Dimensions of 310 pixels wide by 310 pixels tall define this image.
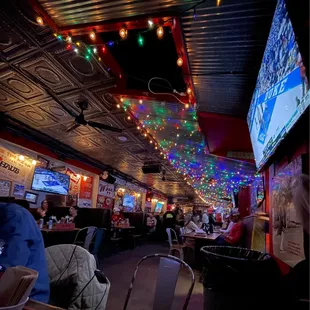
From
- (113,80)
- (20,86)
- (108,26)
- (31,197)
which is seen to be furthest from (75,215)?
(108,26)

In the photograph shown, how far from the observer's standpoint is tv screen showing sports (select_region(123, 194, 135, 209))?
15352mm

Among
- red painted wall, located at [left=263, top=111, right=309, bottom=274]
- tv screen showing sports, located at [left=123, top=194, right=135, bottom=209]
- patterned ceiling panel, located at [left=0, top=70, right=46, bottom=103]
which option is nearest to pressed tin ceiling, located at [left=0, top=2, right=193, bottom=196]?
patterned ceiling panel, located at [left=0, top=70, right=46, bottom=103]

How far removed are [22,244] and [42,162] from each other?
26.6 feet

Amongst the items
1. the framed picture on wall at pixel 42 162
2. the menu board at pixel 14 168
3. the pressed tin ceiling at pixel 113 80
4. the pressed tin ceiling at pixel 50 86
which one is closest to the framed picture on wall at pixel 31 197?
the menu board at pixel 14 168

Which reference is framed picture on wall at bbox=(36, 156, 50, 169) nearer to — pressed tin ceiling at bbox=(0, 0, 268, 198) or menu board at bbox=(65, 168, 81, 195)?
menu board at bbox=(65, 168, 81, 195)

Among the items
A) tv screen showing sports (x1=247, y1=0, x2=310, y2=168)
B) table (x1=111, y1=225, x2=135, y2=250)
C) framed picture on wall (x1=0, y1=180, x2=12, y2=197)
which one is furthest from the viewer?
table (x1=111, y1=225, x2=135, y2=250)

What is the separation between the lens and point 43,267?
1570mm

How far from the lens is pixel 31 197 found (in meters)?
8.23

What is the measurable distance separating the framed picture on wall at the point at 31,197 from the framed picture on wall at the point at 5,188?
704 mm

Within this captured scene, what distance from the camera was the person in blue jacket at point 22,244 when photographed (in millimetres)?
1379

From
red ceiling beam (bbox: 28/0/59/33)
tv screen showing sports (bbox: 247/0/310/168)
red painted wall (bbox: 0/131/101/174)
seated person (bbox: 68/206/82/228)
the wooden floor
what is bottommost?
the wooden floor

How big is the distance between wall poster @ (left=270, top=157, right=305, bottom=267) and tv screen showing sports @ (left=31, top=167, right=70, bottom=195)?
26.9 ft

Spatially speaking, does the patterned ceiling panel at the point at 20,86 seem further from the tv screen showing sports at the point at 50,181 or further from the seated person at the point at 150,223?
the seated person at the point at 150,223

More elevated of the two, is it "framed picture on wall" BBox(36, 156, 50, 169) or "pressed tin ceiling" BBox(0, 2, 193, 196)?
"pressed tin ceiling" BBox(0, 2, 193, 196)
